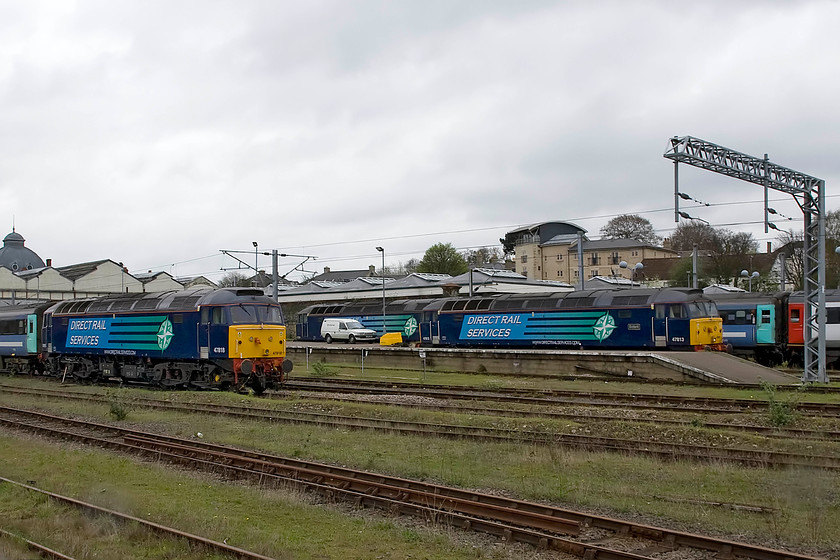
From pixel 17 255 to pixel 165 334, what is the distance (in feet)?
282

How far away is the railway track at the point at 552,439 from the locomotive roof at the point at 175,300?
14.6ft

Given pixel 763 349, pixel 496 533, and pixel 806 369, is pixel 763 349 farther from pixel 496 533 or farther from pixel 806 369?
pixel 496 533

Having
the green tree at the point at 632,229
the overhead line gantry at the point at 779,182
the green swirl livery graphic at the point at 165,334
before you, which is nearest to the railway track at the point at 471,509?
the green swirl livery graphic at the point at 165,334

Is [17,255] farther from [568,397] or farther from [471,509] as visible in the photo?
[471,509]

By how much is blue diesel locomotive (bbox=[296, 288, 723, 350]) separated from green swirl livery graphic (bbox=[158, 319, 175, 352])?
18.8m

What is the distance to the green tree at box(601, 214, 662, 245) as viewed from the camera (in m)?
120

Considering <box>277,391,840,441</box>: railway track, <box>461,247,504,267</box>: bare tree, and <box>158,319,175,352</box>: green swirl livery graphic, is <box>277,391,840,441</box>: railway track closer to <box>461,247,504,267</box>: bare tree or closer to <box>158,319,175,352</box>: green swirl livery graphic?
<box>158,319,175,352</box>: green swirl livery graphic

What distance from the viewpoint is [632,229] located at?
121 meters

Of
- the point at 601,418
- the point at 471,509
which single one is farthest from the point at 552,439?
the point at 471,509

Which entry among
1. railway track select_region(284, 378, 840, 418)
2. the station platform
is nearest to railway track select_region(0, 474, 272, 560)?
railway track select_region(284, 378, 840, 418)

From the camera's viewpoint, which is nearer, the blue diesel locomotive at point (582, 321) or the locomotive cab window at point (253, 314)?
the locomotive cab window at point (253, 314)

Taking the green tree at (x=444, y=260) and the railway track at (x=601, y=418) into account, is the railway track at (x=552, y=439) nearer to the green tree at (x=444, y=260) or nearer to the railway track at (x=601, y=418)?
the railway track at (x=601, y=418)

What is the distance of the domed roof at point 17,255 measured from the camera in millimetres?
98312

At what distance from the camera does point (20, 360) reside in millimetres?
38688
